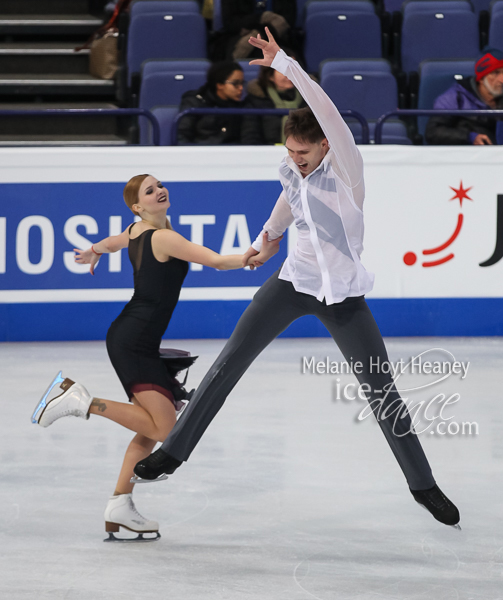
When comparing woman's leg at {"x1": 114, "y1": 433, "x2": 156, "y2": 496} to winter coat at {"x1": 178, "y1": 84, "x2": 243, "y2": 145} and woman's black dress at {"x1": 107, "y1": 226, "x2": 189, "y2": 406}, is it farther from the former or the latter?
winter coat at {"x1": 178, "y1": 84, "x2": 243, "y2": 145}

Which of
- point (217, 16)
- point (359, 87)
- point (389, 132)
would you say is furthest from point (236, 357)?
point (217, 16)

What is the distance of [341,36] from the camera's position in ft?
29.4

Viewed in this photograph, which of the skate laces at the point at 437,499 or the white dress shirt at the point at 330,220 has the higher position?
the white dress shirt at the point at 330,220

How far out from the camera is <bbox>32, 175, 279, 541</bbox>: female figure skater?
323 cm

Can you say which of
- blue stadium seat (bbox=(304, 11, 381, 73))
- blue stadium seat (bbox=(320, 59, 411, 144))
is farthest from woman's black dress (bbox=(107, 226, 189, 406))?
blue stadium seat (bbox=(304, 11, 381, 73))

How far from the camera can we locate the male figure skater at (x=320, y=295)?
3.06m

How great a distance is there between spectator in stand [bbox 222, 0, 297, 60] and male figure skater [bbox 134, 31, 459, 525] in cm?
557

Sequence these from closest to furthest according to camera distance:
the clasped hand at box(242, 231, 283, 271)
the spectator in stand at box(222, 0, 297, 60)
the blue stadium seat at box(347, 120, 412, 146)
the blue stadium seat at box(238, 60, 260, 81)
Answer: the clasped hand at box(242, 231, 283, 271) → the blue stadium seat at box(347, 120, 412, 146) → the blue stadium seat at box(238, 60, 260, 81) → the spectator in stand at box(222, 0, 297, 60)

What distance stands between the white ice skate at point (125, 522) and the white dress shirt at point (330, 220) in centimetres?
102

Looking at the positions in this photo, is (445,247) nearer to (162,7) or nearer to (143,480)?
(162,7)

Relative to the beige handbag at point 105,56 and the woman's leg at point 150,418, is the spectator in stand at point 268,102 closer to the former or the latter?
the beige handbag at point 105,56

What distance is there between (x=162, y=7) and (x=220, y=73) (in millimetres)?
1944

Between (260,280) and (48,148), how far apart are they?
2.01 meters

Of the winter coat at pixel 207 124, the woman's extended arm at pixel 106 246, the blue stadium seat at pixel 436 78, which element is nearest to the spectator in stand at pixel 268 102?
the winter coat at pixel 207 124
